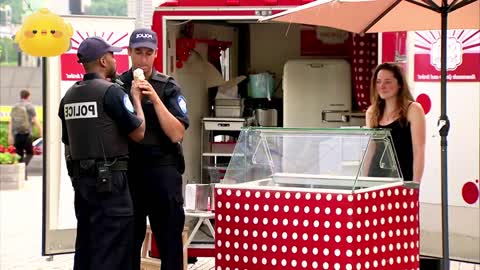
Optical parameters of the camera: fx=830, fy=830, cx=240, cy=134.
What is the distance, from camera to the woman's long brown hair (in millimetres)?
5262

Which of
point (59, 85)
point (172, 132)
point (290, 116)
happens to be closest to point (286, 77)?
point (290, 116)

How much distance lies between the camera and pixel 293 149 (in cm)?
442

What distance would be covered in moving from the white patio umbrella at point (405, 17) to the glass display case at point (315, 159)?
581 millimetres

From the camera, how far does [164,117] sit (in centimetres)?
475

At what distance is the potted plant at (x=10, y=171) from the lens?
42.9 feet

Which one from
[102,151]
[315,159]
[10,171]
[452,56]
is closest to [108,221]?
[102,151]

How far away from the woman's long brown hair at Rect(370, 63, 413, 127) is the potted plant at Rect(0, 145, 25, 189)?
8.85m

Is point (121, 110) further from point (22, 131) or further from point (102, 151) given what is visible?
point (22, 131)

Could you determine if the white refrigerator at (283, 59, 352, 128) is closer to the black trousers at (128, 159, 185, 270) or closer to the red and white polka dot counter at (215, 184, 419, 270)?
the black trousers at (128, 159, 185, 270)

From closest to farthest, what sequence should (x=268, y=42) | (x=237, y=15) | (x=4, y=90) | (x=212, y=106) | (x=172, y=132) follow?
(x=172, y=132) → (x=237, y=15) → (x=212, y=106) → (x=268, y=42) → (x=4, y=90)

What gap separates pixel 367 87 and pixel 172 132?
130 inches

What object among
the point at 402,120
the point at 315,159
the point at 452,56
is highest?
the point at 452,56

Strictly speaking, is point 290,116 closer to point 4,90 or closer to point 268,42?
point 268,42

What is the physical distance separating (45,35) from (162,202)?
2.23m
